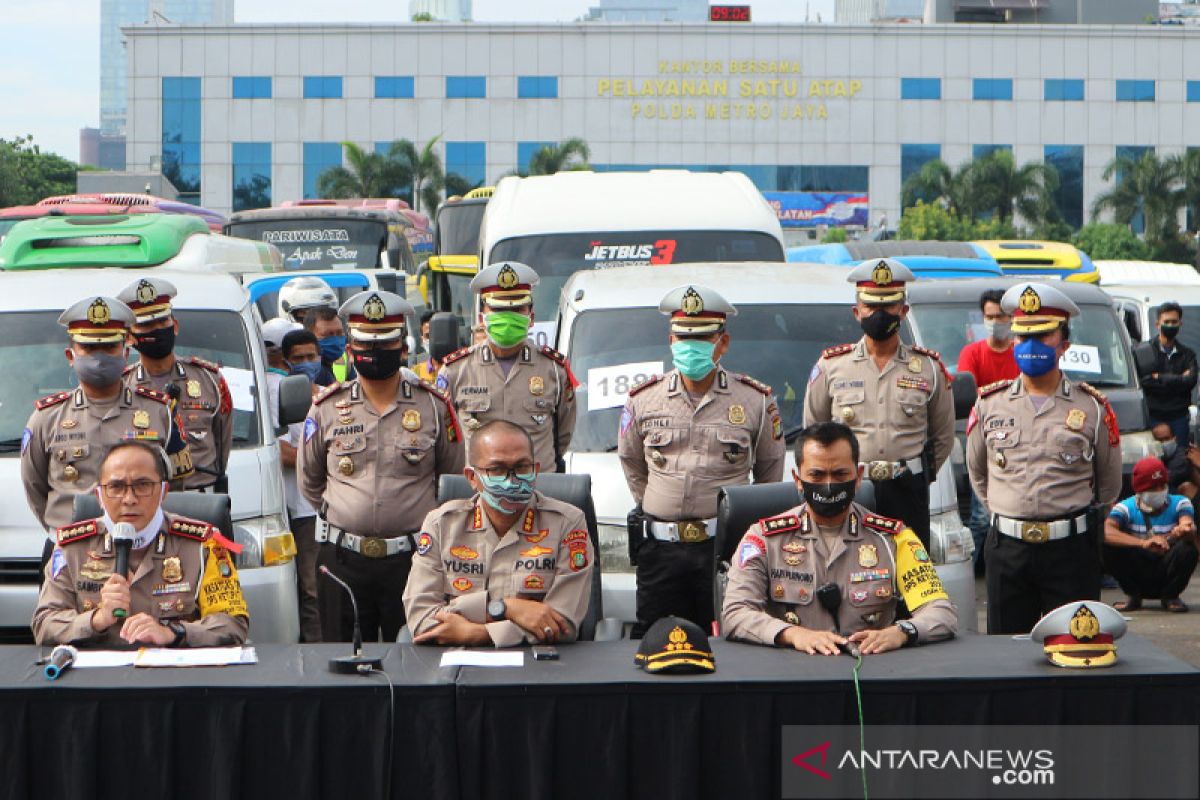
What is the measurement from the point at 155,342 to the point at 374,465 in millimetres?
1369

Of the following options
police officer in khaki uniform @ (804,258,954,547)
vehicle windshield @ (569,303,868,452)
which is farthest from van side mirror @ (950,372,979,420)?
vehicle windshield @ (569,303,868,452)

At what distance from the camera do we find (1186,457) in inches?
550

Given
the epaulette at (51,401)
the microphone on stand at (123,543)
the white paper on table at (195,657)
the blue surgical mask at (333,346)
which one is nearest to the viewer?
the white paper on table at (195,657)

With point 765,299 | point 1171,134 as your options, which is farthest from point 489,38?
point 765,299

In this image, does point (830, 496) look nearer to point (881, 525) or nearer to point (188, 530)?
point (881, 525)

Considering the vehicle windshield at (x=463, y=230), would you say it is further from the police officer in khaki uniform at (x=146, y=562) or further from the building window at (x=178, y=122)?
the building window at (x=178, y=122)

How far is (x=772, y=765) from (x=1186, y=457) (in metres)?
10.1

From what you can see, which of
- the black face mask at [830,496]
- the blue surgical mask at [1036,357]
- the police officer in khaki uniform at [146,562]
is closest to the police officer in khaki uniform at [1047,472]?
the blue surgical mask at [1036,357]

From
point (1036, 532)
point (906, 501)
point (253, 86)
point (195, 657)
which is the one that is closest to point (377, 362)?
point (195, 657)

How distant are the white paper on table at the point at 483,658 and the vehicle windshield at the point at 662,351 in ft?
10.6

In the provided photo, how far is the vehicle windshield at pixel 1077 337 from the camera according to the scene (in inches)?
489

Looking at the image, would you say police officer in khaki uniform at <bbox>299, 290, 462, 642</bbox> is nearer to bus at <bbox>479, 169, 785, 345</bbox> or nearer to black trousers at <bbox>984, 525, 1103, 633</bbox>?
black trousers at <bbox>984, 525, 1103, 633</bbox>

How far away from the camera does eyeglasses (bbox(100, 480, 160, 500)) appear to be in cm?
617

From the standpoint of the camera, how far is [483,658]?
5293 mm
